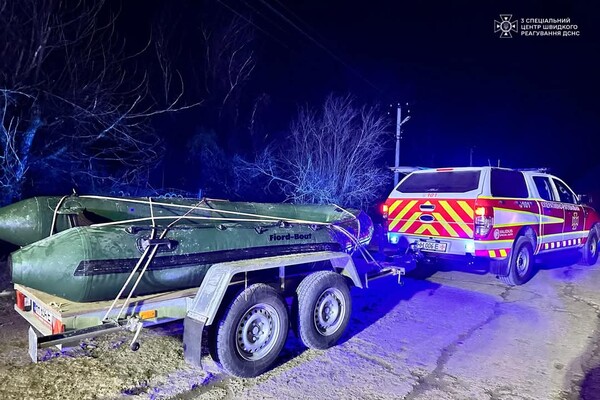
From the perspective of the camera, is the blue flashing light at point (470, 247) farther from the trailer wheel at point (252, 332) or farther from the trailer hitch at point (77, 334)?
the trailer hitch at point (77, 334)

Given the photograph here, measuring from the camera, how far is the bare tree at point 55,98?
913 cm

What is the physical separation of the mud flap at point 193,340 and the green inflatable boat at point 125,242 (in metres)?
0.44

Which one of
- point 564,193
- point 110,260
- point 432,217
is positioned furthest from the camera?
point 564,193

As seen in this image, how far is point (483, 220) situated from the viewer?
256 inches

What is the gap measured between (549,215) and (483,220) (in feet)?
8.36

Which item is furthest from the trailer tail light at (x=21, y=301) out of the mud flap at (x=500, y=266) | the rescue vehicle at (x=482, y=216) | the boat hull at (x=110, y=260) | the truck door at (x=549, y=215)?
the truck door at (x=549, y=215)

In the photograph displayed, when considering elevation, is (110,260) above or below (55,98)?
below

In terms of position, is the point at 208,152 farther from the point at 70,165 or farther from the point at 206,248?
the point at 206,248

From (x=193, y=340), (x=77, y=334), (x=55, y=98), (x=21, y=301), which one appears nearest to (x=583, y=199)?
(x=193, y=340)

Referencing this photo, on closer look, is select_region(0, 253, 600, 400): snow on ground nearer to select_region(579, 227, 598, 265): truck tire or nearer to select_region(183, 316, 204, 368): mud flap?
select_region(183, 316, 204, 368): mud flap

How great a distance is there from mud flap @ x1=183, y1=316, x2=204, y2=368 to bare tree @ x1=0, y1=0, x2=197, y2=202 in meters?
7.71

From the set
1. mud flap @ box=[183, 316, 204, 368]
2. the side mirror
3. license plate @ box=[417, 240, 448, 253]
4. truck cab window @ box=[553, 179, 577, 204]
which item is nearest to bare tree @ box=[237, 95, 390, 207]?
the side mirror

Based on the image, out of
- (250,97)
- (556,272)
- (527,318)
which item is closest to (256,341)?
(527,318)

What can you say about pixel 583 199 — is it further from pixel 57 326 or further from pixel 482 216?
pixel 57 326
